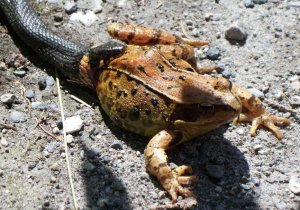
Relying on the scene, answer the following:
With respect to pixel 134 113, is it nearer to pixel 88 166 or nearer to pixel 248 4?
pixel 88 166

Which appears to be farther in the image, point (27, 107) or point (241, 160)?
point (27, 107)

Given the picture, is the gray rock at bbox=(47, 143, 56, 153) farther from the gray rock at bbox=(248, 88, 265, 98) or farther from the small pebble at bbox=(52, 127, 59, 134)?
the gray rock at bbox=(248, 88, 265, 98)

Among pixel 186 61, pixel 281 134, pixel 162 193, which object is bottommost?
pixel 162 193

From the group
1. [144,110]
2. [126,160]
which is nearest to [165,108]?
[144,110]

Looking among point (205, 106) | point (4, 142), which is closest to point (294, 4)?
point (205, 106)

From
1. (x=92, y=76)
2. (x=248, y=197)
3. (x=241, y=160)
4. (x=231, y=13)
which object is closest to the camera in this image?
(x=248, y=197)

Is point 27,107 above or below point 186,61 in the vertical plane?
below

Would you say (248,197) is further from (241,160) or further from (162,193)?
→ (162,193)

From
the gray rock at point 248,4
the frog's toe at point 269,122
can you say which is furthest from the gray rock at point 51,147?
the gray rock at point 248,4
